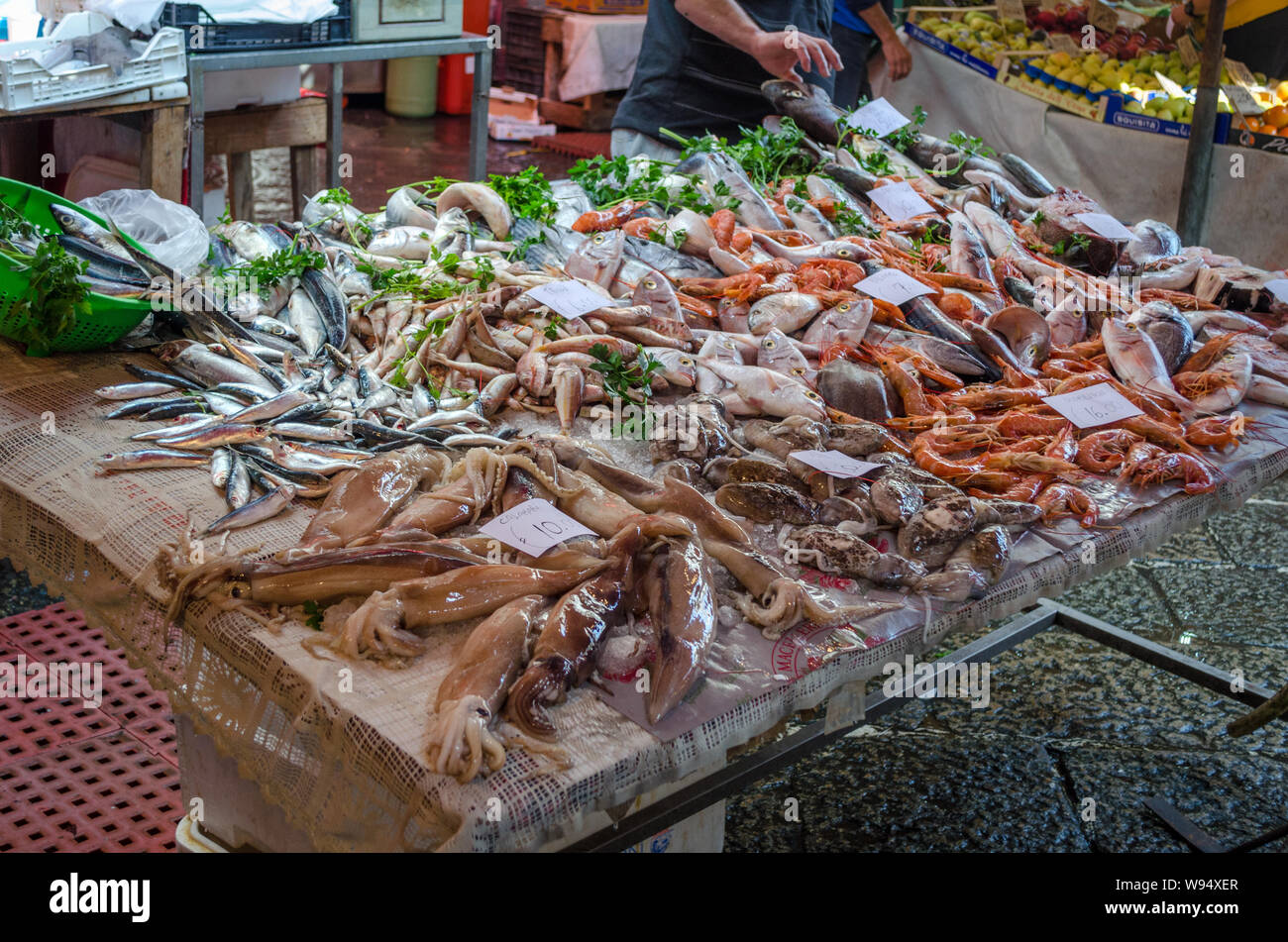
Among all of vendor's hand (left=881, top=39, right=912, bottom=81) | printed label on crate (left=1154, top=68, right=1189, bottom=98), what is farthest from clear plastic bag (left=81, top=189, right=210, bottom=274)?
printed label on crate (left=1154, top=68, right=1189, bottom=98)

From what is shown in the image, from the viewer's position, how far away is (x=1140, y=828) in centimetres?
341

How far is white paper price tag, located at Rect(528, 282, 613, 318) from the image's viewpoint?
313 cm

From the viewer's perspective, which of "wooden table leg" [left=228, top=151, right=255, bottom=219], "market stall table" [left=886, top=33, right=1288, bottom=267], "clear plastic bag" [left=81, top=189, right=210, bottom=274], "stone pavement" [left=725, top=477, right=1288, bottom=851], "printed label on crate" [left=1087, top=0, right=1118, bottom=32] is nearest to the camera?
"clear plastic bag" [left=81, top=189, right=210, bottom=274]

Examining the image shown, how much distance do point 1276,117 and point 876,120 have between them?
8.69 ft

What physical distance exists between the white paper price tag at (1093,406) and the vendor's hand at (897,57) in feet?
16.0

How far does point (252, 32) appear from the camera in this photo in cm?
520

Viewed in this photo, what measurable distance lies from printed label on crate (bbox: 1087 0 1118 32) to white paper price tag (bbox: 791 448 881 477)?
5.98 meters

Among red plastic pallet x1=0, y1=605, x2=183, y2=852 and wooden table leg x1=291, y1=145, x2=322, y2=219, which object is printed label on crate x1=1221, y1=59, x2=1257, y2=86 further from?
red plastic pallet x1=0, y1=605, x2=183, y2=852

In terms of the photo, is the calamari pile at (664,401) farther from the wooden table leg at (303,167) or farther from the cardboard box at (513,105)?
the cardboard box at (513,105)

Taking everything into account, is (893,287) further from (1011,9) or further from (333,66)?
(1011,9)

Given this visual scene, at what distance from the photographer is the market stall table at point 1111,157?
6301mm

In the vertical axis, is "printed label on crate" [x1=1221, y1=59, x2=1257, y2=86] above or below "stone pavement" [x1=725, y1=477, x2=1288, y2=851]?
above
